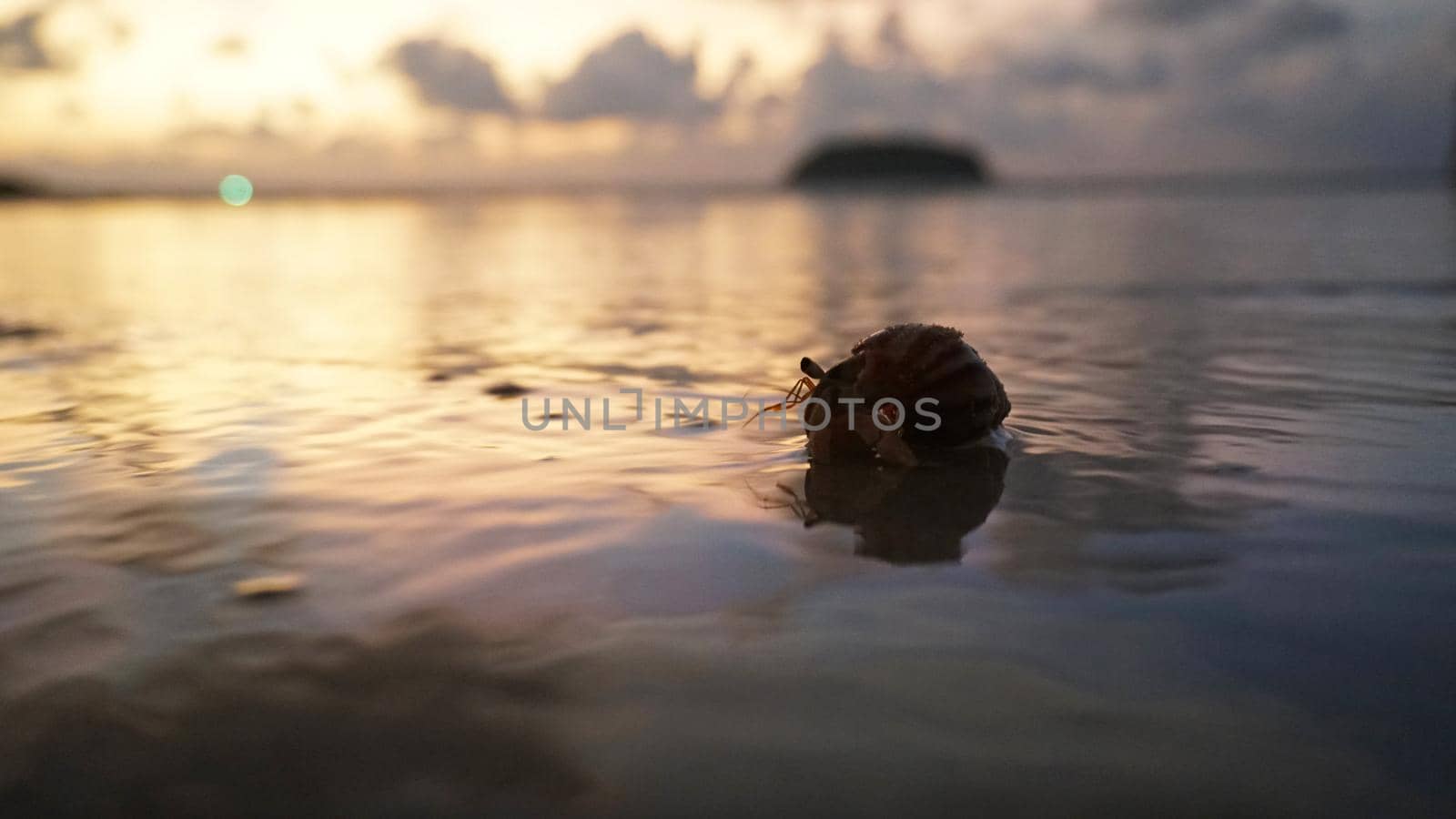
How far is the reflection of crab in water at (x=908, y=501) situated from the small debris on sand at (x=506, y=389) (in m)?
2.45

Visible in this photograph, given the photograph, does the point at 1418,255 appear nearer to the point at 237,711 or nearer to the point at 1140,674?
the point at 1140,674

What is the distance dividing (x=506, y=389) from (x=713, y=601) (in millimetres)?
3782

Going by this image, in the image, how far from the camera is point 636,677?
2199 millimetres

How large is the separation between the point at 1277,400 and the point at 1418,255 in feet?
46.6

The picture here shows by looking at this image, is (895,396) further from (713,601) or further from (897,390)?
(713,601)

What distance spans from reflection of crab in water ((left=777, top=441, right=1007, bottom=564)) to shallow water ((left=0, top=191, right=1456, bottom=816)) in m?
0.03

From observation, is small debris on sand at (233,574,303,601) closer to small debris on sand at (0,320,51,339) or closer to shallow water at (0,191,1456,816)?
shallow water at (0,191,1456,816)

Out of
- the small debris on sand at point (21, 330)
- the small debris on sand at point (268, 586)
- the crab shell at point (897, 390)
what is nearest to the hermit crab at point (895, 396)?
the crab shell at point (897, 390)

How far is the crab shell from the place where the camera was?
413cm

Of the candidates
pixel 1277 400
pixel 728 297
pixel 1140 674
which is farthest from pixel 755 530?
→ pixel 728 297

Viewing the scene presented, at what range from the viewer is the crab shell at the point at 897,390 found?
13.5 ft

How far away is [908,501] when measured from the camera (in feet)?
12.0

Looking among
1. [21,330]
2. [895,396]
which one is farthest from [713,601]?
[21,330]

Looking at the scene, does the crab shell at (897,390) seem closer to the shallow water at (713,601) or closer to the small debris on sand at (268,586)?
the shallow water at (713,601)
